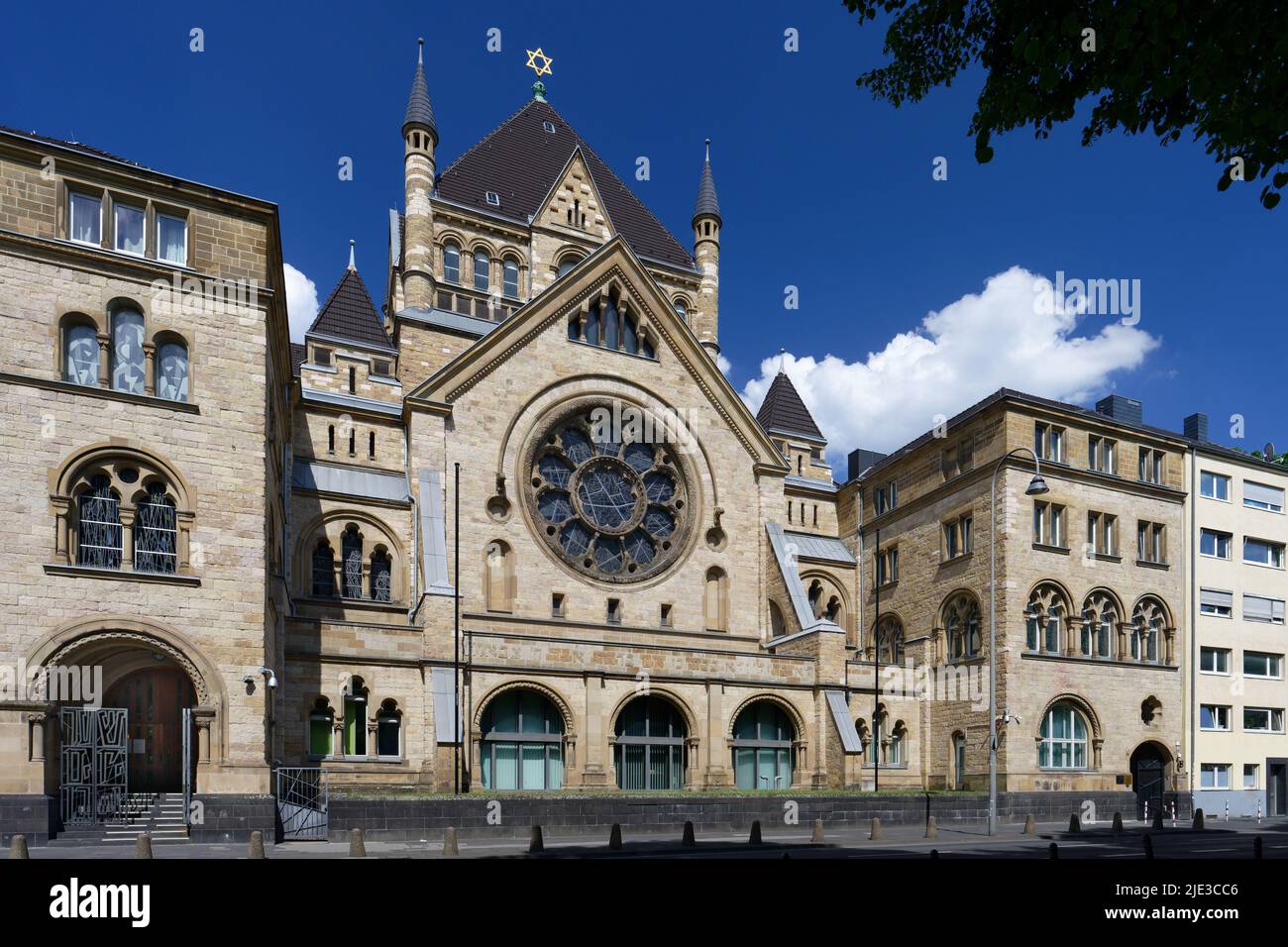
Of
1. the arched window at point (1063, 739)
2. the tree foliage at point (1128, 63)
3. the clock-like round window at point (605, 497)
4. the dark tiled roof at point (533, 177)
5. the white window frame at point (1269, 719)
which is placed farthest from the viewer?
the dark tiled roof at point (533, 177)

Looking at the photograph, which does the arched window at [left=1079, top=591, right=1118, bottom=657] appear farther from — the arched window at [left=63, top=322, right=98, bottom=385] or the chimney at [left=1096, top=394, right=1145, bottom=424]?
the arched window at [left=63, top=322, right=98, bottom=385]

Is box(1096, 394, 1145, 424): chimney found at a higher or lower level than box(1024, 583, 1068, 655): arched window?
higher

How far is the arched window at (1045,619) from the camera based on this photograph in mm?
38969

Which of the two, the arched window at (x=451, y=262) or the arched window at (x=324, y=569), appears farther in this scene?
the arched window at (x=451, y=262)

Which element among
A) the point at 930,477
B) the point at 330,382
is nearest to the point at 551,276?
the point at 330,382

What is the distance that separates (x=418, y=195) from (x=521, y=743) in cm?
2451

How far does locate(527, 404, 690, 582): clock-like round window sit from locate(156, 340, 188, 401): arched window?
1476 cm

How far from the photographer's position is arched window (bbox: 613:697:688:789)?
3453cm

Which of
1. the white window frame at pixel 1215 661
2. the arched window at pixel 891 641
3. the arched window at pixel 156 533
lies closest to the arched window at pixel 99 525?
the arched window at pixel 156 533

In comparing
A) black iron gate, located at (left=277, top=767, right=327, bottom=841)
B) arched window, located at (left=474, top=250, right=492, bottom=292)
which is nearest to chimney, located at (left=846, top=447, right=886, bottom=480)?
arched window, located at (left=474, top=250, right=492, bottom=292)

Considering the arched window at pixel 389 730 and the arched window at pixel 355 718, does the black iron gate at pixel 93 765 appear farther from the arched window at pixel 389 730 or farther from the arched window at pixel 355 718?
the arched window at pixel 389 730

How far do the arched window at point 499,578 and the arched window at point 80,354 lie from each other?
15050 millimetres

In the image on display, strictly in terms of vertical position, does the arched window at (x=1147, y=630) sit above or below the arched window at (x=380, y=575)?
below

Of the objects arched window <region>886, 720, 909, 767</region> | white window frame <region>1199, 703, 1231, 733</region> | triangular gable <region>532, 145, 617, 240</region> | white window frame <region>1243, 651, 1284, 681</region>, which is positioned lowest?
arched window <region>886, 720, 909, 767</region>
